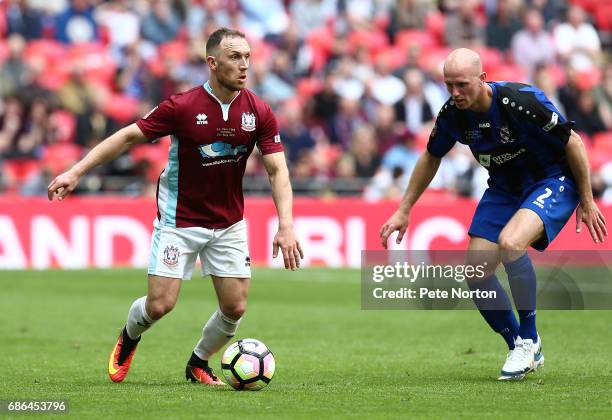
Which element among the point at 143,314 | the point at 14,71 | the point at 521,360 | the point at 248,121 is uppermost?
the point at 248,121

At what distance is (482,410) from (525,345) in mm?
1730

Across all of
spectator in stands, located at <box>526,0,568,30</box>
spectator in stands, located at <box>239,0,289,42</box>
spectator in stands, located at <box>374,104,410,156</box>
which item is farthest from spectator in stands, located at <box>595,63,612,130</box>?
spectator in stands, located at <box>239,0,289,42</box>

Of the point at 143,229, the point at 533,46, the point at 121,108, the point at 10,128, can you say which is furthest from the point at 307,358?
the point at 533,46

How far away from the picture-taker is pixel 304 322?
14141mm

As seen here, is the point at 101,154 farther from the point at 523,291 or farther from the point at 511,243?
the point at 523,291

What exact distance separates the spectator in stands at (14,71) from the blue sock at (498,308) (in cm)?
1503

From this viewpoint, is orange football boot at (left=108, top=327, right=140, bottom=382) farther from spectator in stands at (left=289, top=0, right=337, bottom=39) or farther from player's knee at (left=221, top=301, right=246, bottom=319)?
spectator in stands at (left=289, top=0, right=337, bottom=39)

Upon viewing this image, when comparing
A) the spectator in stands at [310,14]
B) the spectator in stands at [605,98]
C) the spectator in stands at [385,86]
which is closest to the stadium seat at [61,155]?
the spectator in stands at [385,86]

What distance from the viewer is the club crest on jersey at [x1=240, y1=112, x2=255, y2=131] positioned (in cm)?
879

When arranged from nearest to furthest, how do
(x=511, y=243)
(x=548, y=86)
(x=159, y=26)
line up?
1. (x=511, y=243)
2. (x=548, y=86)
3. (x=159, y=26)

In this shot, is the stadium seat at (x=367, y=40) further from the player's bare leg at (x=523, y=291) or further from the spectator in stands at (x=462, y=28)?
the player's bare leg at (x=523, y=291)

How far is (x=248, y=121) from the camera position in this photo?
8.81 m

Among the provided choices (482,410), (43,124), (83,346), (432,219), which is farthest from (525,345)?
(43,124)

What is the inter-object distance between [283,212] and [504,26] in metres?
17.7
